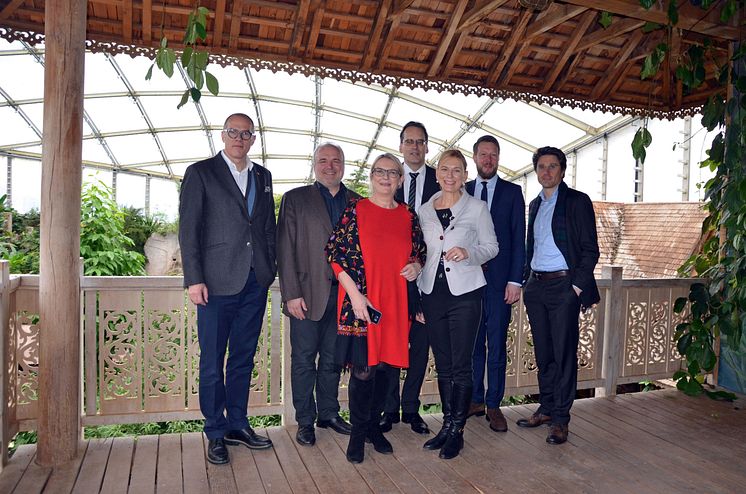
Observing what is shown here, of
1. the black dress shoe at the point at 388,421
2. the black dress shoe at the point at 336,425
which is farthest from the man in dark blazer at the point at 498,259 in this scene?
the black dress shoe at the point at 336,425

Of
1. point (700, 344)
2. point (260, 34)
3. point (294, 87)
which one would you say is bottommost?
point (700, 344)

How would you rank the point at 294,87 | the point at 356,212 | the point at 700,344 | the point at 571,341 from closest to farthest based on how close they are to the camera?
the point at 356,212, the point at 571,341, the point at 700,344, the point at 294,87

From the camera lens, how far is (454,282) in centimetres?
276

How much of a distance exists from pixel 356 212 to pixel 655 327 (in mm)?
2785

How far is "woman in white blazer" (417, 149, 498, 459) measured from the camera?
279 centimetres

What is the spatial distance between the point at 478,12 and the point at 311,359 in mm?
2592

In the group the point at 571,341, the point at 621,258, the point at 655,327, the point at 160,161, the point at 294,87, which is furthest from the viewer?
the point at 160,161

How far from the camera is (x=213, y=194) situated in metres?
2.73

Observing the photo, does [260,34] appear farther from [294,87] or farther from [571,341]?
[294,87]

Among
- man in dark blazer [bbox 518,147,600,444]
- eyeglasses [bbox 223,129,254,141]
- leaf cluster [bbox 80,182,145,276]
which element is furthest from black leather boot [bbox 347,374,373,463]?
leaf cluster [bbox 80,182,145,276]

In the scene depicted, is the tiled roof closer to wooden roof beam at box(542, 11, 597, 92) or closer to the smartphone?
wooden roof beam at box(542, 11, 597, 92)

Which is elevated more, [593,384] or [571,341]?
[571,341]

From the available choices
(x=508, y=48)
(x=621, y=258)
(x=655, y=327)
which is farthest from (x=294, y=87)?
(x=655, y=327)

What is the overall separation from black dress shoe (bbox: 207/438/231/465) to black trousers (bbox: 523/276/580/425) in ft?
5.86
